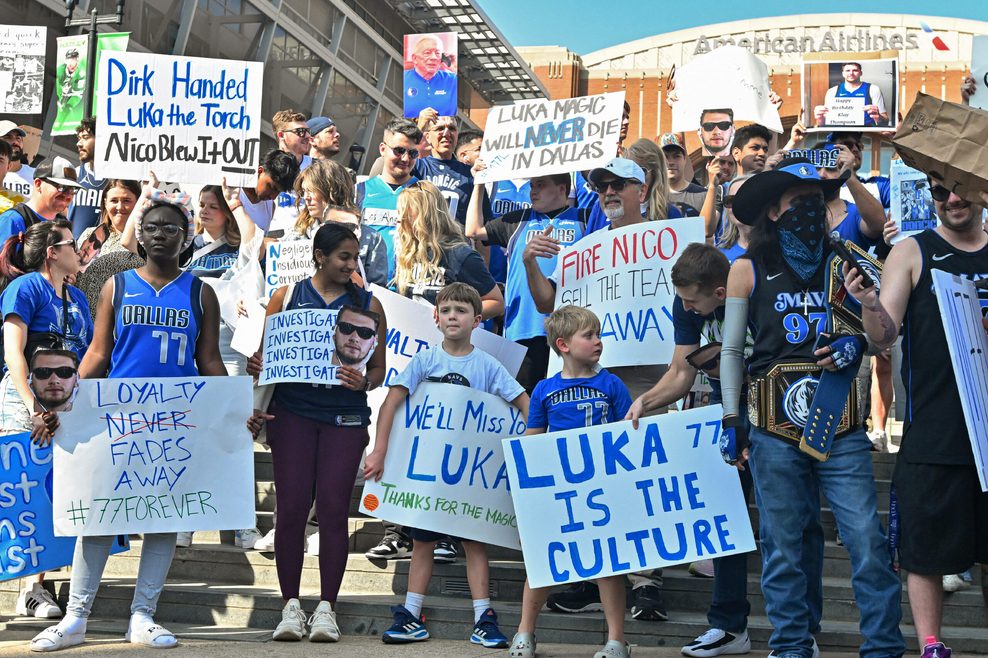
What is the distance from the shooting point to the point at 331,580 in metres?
6.23

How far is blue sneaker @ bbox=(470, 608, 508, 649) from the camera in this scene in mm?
6020

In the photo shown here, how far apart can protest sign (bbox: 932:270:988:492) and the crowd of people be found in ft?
0.29

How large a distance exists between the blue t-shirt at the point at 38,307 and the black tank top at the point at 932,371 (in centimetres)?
435

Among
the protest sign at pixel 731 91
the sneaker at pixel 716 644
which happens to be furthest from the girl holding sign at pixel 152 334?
the protest sign at pixel 731 91

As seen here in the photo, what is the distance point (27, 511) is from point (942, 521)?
4332 mm

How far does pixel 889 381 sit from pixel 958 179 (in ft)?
14.1

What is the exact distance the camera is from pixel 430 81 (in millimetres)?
13086

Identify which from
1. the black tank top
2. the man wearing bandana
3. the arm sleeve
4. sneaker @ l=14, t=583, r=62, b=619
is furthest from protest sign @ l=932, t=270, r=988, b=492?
sneaker @ l=14, t=583, r=62, b=619

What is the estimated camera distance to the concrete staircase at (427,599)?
20.4ft

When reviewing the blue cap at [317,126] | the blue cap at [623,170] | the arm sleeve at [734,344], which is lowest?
the arm sleeve at [734,344]

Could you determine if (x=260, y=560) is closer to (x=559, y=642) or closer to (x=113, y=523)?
(x=113, y=523)

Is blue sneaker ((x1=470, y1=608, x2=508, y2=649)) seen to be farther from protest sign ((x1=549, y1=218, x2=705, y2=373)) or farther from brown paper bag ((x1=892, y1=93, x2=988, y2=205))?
brown paper bag ((x1=892, y1=93, x2=988, y2=205))

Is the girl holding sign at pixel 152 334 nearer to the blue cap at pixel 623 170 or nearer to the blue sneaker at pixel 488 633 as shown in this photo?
the blue sneaker at pixel 488 633

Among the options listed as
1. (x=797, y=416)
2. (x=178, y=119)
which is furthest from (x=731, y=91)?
(x=797, y=416)
